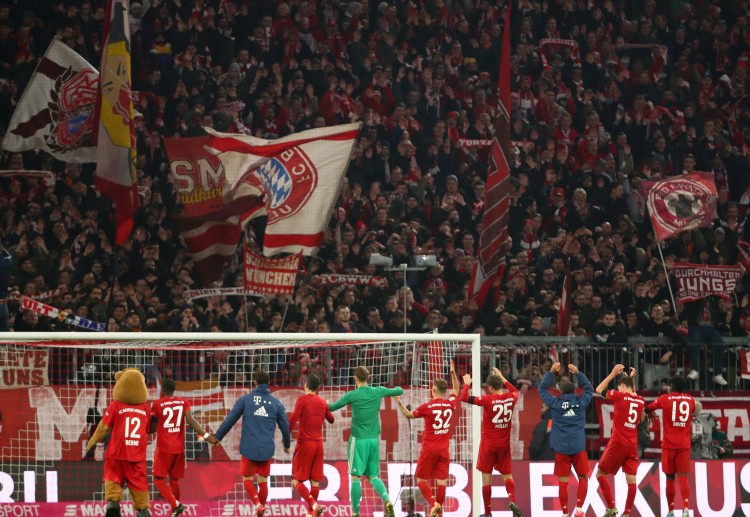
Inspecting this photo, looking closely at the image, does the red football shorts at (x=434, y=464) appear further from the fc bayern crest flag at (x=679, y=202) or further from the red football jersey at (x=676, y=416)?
the fc bayern crest flag at (x=679, y=202)

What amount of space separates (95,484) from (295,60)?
10.4 m

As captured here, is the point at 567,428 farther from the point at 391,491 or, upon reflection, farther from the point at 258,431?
the point at 258,431

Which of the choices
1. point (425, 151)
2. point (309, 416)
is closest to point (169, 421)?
point (309, 416)

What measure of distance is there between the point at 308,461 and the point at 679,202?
777cm

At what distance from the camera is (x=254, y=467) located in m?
14.0

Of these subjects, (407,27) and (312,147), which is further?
(407,27)

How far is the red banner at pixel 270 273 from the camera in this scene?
57.3 feet

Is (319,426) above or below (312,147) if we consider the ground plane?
below

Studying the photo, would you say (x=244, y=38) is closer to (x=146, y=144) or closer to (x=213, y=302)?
(x=146, y=144)

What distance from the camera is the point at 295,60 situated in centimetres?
2331

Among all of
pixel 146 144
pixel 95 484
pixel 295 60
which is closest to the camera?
pixel 95 484

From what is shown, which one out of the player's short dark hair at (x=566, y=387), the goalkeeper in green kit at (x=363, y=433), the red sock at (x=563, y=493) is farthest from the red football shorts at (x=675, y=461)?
the goalkeeper in green kit at (x=363, y=433)

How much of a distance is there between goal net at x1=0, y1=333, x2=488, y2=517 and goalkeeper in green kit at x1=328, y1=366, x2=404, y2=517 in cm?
79

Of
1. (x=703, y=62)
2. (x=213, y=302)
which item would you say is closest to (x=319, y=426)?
(x=213, y=302)
